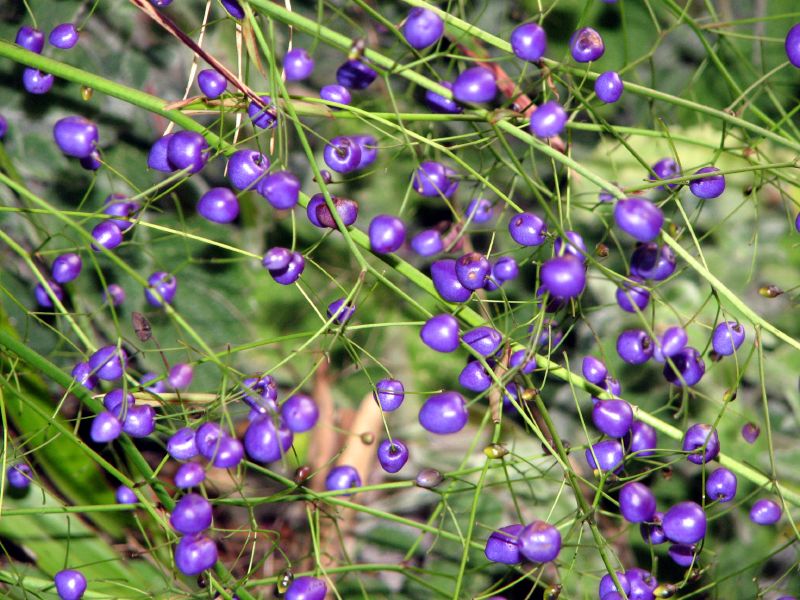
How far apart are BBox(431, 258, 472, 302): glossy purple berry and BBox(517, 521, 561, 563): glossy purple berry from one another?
0.53 feet

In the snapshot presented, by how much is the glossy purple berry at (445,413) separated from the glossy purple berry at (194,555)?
161 millimetres

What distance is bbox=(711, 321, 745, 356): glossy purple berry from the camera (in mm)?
639

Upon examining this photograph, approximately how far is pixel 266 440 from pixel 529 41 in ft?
0.99

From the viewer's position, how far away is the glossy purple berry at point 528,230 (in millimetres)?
600

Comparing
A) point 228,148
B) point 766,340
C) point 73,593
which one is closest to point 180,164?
point 228,148

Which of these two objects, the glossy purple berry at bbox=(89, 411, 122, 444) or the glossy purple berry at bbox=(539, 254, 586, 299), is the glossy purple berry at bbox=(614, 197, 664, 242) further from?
the glossy purple berry at bbox=(89, 411, 122, 444)

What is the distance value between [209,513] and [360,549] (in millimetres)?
491

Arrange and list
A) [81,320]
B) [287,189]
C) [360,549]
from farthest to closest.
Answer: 1. [360,549]
2. [81,320]
3. [287,189]

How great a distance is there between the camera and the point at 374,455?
1046 mm

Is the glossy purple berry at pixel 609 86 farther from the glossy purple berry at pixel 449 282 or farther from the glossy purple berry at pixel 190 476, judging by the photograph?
the glossy purple berry at pixel 190 476

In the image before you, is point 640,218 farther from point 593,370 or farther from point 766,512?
point 766,512

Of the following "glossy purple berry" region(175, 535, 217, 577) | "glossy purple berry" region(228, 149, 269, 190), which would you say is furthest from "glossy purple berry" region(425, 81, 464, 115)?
"glossy purple berry" region(175, 535, 217, 577)

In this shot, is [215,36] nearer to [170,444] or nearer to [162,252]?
[162,252]

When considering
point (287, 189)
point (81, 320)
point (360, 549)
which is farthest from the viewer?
point (360, 549)
